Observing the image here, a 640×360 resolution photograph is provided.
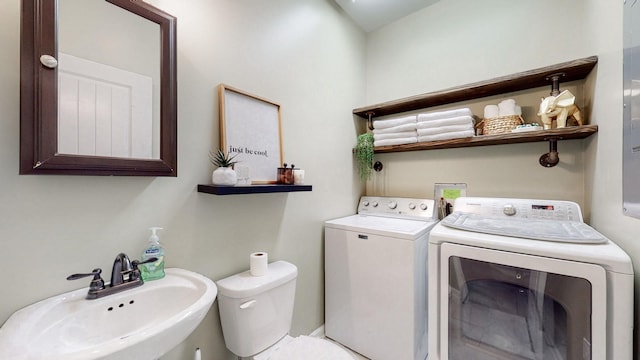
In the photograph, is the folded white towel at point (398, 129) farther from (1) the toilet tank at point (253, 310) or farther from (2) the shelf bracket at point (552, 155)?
(1) the toilet tank at point (253, 310)

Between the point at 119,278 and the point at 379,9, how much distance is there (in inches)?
100

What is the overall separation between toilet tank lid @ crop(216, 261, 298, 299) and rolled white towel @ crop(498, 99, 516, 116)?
1.72 meters

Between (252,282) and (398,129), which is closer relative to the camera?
(252,282)

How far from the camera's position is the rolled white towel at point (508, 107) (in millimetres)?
1640

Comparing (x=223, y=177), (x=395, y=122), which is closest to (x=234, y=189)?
(x=223, y=177)

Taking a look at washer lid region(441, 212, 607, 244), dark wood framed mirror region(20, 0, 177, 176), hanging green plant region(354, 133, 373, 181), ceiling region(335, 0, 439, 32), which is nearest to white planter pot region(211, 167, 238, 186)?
dark wood framed mirror region(20, 0, 177, 176)

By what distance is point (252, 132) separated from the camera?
1.43m

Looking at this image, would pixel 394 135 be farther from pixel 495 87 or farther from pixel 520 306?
pixel 520 306

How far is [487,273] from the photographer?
1.15m

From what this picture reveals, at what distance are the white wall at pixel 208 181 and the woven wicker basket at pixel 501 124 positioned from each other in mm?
1040

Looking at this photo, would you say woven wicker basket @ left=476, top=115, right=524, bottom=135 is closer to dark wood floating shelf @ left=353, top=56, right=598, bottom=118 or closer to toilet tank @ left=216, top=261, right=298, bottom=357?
dark wood floating shelf @ left=353, top=56, right=598, bottom=118

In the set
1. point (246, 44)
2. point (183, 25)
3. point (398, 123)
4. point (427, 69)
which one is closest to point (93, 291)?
point (183, 25)

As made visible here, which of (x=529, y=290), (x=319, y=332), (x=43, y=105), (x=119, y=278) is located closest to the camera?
(x=43, y=105)

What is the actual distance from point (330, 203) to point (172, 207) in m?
1.16
